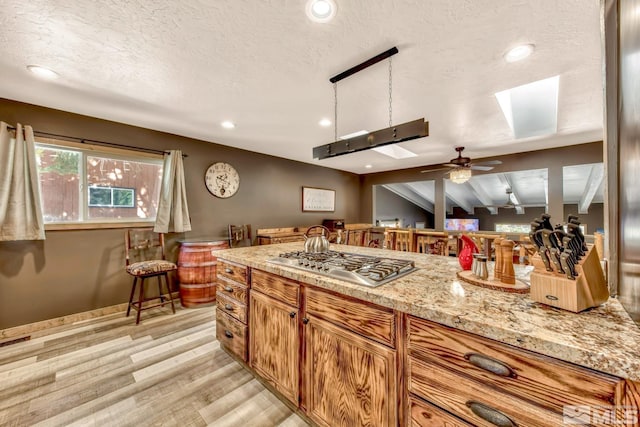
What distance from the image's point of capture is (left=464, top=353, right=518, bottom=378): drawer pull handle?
2.44ft

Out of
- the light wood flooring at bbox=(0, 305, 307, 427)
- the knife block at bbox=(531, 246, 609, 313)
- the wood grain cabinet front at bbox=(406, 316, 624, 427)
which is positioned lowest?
the light wood flooring at bbox=(0, 305, 307, 427)

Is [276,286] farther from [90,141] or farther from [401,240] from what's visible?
[90,141]

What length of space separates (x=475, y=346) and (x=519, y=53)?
197cm

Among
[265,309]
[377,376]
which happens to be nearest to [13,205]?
[265,309]

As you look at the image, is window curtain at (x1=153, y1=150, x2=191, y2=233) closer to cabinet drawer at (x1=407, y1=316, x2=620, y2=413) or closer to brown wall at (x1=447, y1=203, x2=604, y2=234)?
cabinet drawer at (x1=407, y1=316, x2=620, y2=413)

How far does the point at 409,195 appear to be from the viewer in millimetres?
9289

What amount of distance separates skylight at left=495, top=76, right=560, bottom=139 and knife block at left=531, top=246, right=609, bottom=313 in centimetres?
200

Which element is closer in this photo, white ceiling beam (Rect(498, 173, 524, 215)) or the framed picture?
the framed picture

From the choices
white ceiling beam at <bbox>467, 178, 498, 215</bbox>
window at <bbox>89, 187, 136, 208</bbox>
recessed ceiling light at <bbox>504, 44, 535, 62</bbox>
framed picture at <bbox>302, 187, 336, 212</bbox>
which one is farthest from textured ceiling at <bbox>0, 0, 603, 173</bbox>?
white ceiling beam at <bbox>467, 178, 498, 215</bbox>

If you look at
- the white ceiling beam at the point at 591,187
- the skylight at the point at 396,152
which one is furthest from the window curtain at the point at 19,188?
the white ceiling beam at the point at 591,187

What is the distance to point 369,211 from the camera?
22.2ft

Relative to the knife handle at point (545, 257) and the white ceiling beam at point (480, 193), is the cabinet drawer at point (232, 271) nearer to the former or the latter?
the knife handle at point (545, 257)

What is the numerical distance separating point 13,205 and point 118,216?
2.77 feet

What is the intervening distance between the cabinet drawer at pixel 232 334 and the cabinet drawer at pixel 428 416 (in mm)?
1250
